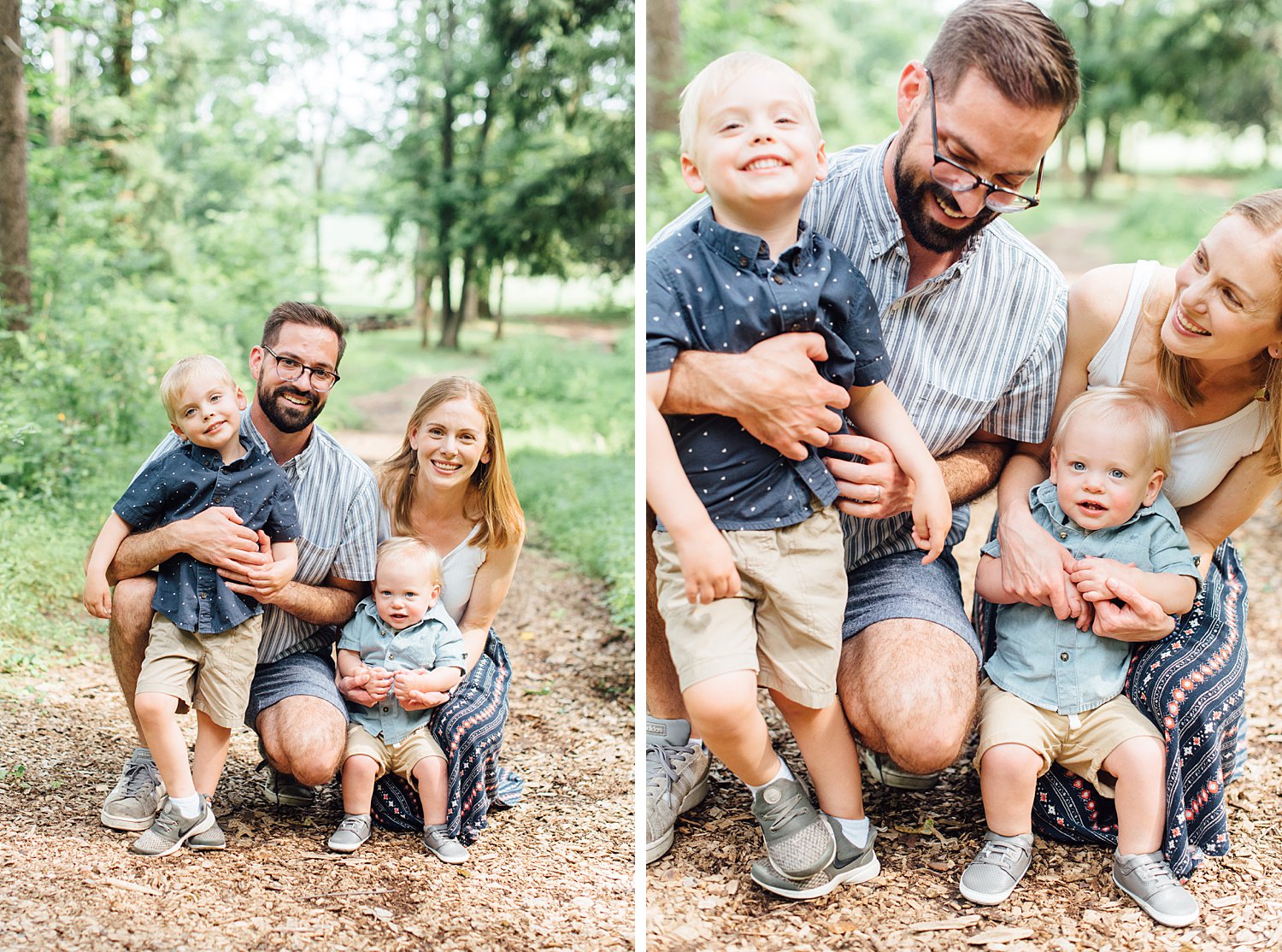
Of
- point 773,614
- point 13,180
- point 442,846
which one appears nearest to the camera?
point 773,614

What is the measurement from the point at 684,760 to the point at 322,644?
957 mm

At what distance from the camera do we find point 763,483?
2.36 metres

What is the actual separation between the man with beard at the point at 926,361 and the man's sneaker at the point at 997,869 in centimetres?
22

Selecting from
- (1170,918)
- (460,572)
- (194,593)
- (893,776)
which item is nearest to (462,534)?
(460,572)

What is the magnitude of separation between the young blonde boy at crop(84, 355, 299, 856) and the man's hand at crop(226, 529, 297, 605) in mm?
19

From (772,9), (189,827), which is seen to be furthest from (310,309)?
(772,9)

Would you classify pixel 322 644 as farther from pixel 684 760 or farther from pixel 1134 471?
pixel 1134 471

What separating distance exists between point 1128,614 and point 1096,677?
161 millimetres

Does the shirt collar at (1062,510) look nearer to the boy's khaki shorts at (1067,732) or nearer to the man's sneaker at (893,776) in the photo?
the boy's khaki shorts at (1067,732)

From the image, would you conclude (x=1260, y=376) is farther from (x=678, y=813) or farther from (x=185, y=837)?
(x=185, y=837)


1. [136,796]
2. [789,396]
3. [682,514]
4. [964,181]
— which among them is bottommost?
[136,796]

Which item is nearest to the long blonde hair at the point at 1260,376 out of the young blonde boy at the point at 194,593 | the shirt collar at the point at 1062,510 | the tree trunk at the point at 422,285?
the shirt collar at the point at 1062,510

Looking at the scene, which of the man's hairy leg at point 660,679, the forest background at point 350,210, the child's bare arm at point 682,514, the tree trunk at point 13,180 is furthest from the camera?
the forest background at point 350,210

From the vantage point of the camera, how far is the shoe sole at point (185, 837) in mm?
2439
